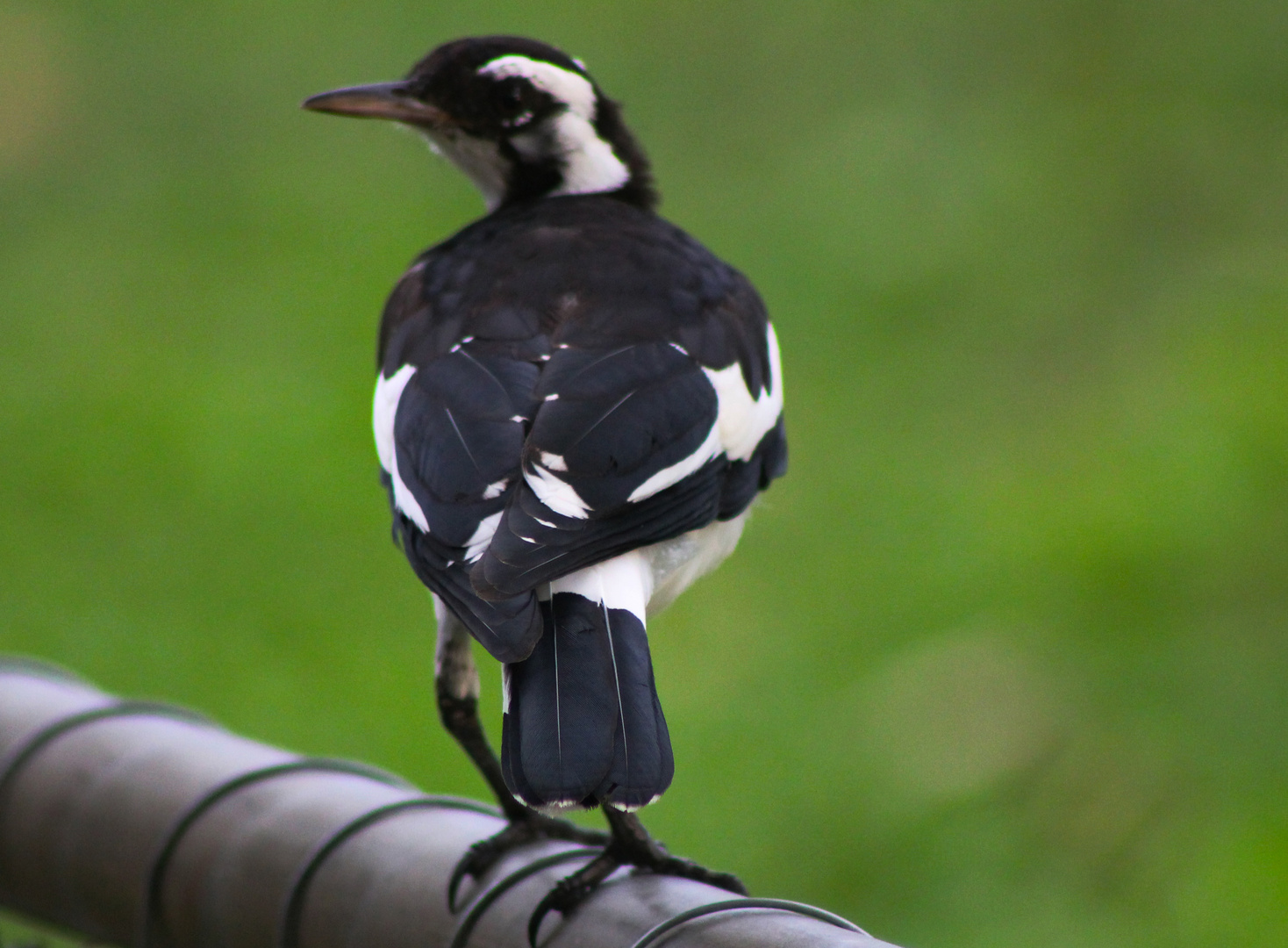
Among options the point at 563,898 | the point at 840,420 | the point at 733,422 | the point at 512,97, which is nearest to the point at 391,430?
the point at 733,422

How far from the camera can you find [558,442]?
1.91 m

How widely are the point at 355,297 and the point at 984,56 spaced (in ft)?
9.36

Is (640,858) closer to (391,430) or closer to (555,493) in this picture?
(555,493)

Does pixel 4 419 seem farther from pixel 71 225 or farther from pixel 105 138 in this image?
pixel 105 138

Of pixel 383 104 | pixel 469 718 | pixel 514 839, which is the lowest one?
pixel 469 718

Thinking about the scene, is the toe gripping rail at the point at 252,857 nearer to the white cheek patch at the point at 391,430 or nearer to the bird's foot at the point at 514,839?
Answer: the bird's foot at the point at 514,839

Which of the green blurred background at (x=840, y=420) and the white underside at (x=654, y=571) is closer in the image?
the white underside at (x=654, y=571)

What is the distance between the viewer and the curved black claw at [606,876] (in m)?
1.62

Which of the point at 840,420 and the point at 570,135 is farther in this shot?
the point at 840,420

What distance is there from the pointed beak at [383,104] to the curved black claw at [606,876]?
1.16 metres

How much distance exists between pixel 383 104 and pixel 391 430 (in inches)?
27.9

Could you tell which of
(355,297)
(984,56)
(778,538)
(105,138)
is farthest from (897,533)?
(105,138)

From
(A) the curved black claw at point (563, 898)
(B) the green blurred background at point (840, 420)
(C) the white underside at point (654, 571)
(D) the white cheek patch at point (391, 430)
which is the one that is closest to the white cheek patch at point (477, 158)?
(D) the white cheek patch at point (391, 430)

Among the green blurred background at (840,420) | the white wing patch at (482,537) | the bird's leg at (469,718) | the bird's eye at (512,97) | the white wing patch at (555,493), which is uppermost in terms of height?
the bird's eye at (512,97)
